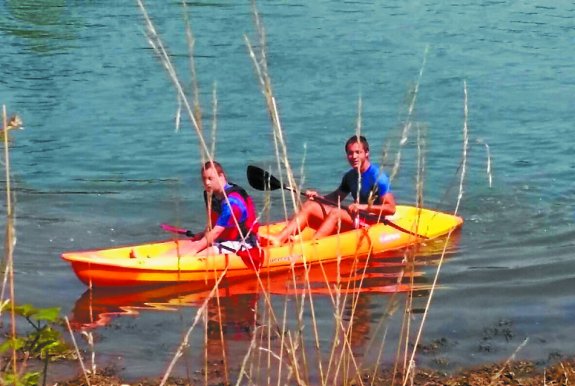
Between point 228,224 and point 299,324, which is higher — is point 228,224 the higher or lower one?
the lower one

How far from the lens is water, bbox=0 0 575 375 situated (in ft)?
23.8

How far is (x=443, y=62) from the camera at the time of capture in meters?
16.6

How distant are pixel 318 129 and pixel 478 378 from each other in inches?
312

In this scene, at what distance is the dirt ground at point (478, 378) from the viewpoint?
209 inches

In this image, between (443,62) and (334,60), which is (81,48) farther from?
(443,62)

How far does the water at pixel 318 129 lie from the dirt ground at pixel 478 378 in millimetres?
269

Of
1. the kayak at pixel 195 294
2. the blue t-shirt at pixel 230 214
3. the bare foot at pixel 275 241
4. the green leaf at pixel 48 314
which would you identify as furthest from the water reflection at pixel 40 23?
the green leaf at pixel 48 314

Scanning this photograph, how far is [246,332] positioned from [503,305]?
178 centimetres

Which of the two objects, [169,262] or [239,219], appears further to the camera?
[169,262]

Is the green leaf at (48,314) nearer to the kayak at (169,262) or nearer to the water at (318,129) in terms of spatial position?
the water at (318,129)

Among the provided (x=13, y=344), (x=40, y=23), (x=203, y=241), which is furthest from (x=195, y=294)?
(x=40, y=23)

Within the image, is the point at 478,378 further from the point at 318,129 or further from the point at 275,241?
the point at 318,129

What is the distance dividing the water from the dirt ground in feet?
0.88

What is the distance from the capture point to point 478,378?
18.1ft
